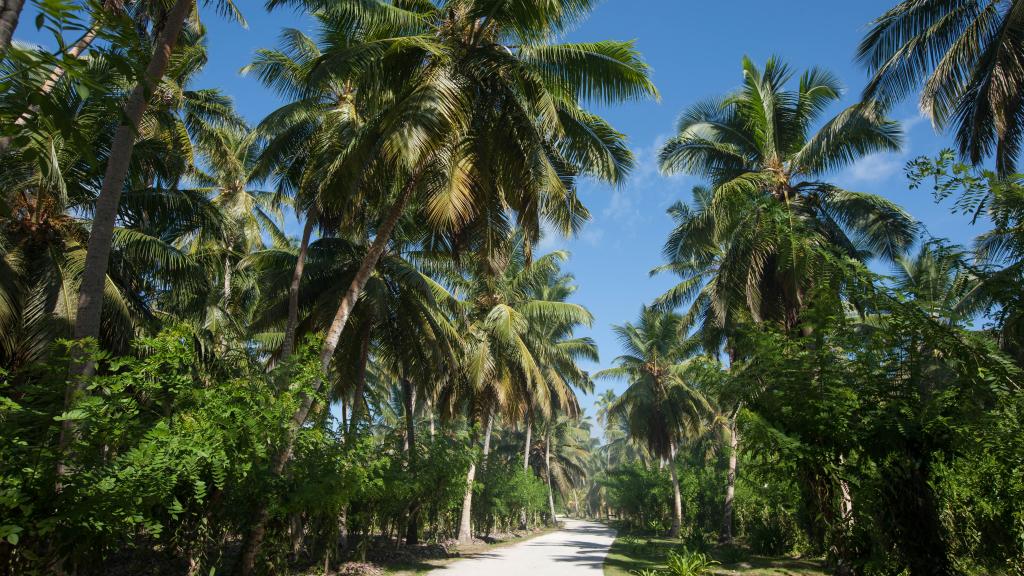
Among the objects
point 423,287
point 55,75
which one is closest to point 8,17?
point 55,75

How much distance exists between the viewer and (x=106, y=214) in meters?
5.98

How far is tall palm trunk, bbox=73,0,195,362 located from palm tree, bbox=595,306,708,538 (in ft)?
75.8

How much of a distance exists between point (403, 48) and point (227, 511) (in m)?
7.68

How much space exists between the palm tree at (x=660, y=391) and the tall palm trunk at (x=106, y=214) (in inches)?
909

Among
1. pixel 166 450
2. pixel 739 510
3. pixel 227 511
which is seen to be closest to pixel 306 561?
pixel 227 511

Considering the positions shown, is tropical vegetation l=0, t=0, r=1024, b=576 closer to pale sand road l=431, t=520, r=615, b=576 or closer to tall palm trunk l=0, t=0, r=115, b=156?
tall palm trunk l=0, t=0, r=115, b=156

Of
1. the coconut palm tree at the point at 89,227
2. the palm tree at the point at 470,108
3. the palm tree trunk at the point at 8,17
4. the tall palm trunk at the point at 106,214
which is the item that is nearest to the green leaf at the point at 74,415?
the tall palm trunk at the point at 106,214

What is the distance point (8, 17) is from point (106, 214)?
10.2ft

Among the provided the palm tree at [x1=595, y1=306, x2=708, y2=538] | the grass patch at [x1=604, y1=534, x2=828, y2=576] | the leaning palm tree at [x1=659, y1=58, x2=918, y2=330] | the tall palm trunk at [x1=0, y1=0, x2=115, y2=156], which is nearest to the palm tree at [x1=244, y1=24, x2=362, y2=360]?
the tall palm trunk at [x1=0, y1=0, x2=115, y2=156]

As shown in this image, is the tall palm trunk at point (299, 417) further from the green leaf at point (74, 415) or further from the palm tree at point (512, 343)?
the palm tree at point (512, 343)

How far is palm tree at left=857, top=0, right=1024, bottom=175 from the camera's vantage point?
→ 9.51 meters

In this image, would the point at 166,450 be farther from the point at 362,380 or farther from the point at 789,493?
the point at 362,380

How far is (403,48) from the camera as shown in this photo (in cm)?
934

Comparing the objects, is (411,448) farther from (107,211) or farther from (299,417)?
(107,211)
